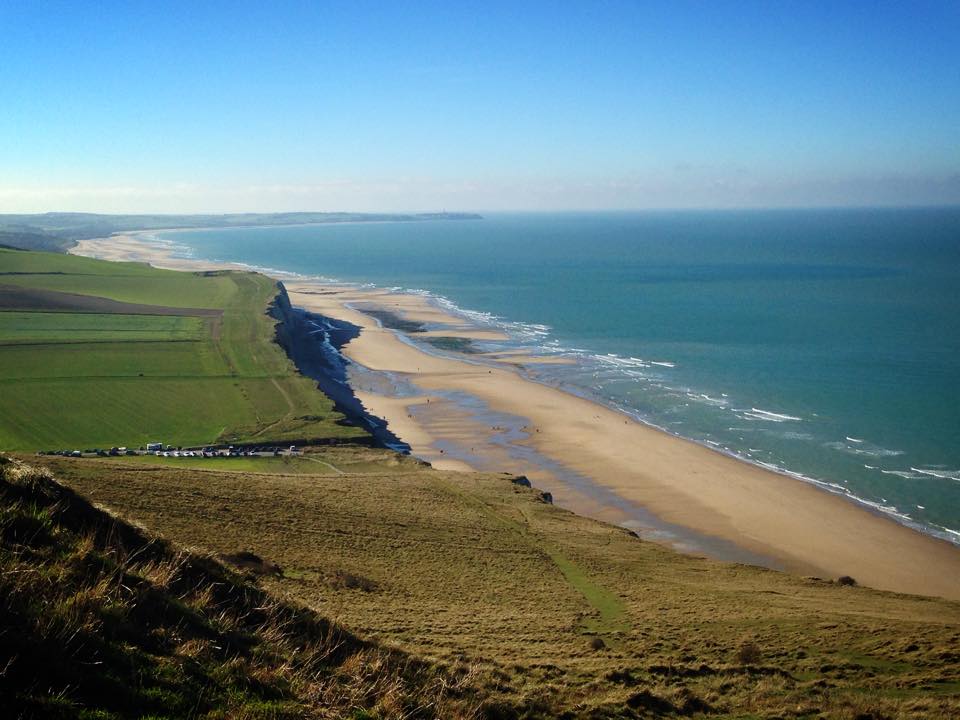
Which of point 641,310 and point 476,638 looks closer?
point 476,638

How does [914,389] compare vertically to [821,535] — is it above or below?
above

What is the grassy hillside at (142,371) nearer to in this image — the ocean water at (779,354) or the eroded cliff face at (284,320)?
the eroded cliff face at (284,320)

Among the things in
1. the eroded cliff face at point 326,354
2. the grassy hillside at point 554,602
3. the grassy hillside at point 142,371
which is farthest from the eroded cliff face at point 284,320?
the grassy hillside at point 554,602

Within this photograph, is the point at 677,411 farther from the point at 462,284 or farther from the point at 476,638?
the point at 462,284

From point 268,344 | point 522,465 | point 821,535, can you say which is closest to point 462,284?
point 268,344

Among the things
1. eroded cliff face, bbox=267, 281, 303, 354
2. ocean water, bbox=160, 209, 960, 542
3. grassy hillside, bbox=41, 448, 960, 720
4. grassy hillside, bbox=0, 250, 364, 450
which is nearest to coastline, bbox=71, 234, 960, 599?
ocean water, bbox=160, 209, 960, 542

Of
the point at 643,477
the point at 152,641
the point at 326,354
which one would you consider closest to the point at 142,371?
the point at 326,354
